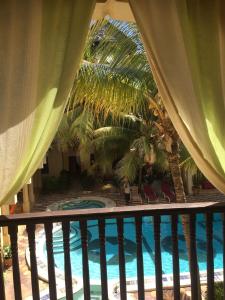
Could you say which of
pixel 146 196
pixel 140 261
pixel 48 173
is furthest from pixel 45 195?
pixel 140 261

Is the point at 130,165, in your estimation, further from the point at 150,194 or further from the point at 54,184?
the point at 54,184

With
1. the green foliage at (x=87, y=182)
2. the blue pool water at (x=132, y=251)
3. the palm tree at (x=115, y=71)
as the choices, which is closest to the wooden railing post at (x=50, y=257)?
the palm tree at (x=115, y=71)

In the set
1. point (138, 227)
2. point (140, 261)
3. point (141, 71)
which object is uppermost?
point (141, 71)

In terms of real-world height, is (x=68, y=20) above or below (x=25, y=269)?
above

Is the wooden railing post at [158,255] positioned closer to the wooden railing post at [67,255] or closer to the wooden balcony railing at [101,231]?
the wooden balcony railing at [101,231]

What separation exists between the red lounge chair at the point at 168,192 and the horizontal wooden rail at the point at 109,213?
10.7 meters

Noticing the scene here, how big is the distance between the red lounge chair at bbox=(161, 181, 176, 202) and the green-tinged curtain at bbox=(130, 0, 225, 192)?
10.8 metres

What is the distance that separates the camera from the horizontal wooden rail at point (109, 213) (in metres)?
2.14

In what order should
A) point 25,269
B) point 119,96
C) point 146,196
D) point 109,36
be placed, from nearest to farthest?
point 109,36 < point 119,96 < point 25,269 < point 146,196

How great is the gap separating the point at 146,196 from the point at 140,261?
431 inches

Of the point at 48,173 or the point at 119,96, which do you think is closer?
the point at 119,96

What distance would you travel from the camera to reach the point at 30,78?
204cm

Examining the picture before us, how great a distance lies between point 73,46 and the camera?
2.09 metres

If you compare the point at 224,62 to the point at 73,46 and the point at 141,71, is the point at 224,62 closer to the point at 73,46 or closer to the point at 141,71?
the point at 73,46
